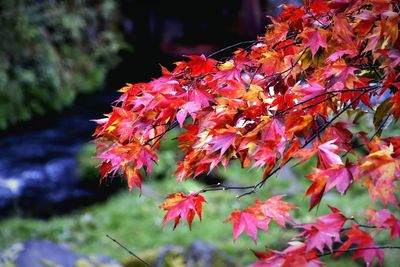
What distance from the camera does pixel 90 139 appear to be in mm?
10195

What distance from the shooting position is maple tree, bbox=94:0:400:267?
5.28 feet

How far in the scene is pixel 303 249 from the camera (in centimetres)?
171

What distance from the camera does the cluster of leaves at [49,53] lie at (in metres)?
12.1

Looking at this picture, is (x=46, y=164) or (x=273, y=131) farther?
(x=46, y=164)

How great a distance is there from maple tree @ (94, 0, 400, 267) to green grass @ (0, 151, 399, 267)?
332 centimetres

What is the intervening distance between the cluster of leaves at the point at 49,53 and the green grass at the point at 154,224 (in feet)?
16.7

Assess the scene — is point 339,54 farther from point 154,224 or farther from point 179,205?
point 154,224

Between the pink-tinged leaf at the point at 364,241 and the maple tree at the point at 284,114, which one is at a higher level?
the maple tree at the point at 284,114

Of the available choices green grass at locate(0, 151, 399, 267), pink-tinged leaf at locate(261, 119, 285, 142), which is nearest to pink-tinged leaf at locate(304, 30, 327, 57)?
pink-tinged leaf at locate(261, 119, 285, 142)

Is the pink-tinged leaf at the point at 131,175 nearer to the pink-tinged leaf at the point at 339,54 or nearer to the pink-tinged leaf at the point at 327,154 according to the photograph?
the pink-tinged leaf at the point at 327,154

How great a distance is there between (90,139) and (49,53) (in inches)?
162

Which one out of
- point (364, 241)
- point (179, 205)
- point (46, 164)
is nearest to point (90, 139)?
point (46, 164)

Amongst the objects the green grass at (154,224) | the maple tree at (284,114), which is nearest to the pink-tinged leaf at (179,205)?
the maple tree at (284,114)

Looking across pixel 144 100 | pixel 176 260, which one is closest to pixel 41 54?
pixel 176 260
